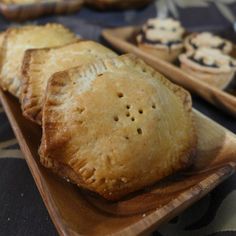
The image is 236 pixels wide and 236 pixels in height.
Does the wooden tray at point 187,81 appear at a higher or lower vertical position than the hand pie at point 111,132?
lower

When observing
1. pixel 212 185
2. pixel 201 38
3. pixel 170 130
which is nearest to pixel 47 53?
pixel 170 130

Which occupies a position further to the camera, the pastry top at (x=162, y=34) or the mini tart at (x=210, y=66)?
the pastry top at (x=162, y=34)

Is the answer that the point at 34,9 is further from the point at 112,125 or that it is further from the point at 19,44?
the point at 112,125

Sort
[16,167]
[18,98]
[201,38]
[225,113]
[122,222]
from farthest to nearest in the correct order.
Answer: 1. [201,38]
2. [225,113]
3. [18,98]
4. [16,167]
5. [122,222]

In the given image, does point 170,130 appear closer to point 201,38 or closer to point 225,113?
point 225,113

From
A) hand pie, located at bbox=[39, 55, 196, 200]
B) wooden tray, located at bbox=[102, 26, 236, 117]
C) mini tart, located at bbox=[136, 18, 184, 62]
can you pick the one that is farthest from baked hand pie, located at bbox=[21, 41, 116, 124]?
mini tart, located at bbox=[136, 18, 184, 62]

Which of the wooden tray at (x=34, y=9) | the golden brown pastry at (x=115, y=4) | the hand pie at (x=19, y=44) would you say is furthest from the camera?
the golden brown pastry at (x=115, y=4)

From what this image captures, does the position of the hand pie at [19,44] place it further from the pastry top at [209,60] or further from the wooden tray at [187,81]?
the pastry top at [209,60]

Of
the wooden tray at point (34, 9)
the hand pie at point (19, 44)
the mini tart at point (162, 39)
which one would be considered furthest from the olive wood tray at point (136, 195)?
the wooden tray at point (34, 9)
